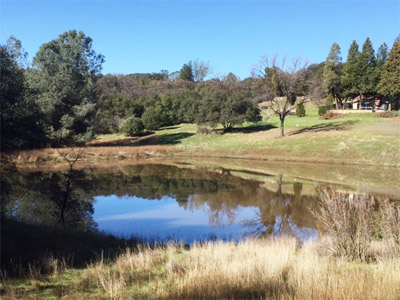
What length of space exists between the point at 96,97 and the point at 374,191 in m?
40.3

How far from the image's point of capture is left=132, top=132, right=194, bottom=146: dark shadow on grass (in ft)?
160

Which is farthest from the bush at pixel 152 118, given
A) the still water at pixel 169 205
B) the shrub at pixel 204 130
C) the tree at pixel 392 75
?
the tree at pixel 392 75

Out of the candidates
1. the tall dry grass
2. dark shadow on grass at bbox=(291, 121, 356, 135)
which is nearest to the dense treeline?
dark shadow on grass at bbox=(291, 121, 356, 135)

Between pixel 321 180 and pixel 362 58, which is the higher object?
pixel 362 58

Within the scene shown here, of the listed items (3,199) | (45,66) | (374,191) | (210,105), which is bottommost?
(374,191)

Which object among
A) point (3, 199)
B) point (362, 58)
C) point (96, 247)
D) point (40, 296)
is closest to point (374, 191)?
point (96, 247)

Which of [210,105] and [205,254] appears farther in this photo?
[210,105]

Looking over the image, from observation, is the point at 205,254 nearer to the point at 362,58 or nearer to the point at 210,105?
the point at 210,105

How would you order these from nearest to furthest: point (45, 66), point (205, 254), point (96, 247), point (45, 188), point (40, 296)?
1. point (40, 296)
2. point (205, 254)
3. point (96, 247)
4. point (45, 188)
5. point (45, 66)

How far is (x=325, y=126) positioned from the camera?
44.2 metres

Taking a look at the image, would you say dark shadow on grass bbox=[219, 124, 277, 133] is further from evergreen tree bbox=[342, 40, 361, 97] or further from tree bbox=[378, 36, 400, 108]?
evergreen tree bbox=[342, 40, 361, 97]

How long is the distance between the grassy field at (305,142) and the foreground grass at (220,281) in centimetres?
2687

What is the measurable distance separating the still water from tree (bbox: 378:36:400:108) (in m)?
39.1

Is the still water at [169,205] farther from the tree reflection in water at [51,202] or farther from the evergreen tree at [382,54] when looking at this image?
the evergreen tree at [382,54]
